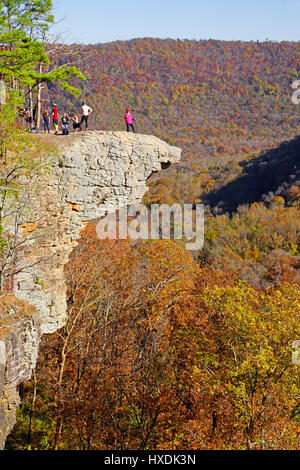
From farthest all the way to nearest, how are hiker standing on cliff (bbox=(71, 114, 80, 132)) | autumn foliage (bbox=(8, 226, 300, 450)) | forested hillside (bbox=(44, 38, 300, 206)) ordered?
1. forested hillside (bbox=(44, 38, 300, 206))
2. hiker standing on cliff (bbox=(71, 114, 80, 132))
3. autumn foliage (bbox=(8, 226, 300, 450))

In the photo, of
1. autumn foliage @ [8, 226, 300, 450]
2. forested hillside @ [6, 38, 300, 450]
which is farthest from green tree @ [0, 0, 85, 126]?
autumn foliage @ [8, 226, 300, 450]

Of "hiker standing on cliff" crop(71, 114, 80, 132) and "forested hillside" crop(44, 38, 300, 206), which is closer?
"hiker standing on cliff" crop(71, 114, 80, 132)

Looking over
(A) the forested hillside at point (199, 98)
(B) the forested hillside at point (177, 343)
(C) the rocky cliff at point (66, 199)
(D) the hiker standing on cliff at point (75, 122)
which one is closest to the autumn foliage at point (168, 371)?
(B) the forested hillside at point (177, 343)

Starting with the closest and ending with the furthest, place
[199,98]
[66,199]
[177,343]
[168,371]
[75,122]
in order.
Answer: [66,199] < [75,122] < [168,371] < [177,343] < [199,98]

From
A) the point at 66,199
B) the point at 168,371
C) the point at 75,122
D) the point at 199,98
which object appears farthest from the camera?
the point at 199,98

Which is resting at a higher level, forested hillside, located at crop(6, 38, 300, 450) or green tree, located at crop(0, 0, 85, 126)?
green tree, located at crop(0, 0, 85, 126)

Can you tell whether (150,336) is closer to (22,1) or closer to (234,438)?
(234,438)

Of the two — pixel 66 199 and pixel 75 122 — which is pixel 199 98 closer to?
pixel 75 122

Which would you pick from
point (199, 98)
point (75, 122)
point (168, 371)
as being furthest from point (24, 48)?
point (199, 98)

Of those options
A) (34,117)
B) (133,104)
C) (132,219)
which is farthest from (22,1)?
(133,104)

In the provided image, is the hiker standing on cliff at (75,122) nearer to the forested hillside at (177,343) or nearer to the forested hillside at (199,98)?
the forested hillside at (177,343)

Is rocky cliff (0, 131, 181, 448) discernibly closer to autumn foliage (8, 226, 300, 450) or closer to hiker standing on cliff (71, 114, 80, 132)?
hiker standing on cliff (71, 114, 80, 132)

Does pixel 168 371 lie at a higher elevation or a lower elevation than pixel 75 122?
lower

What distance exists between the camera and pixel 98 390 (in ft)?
50.4
